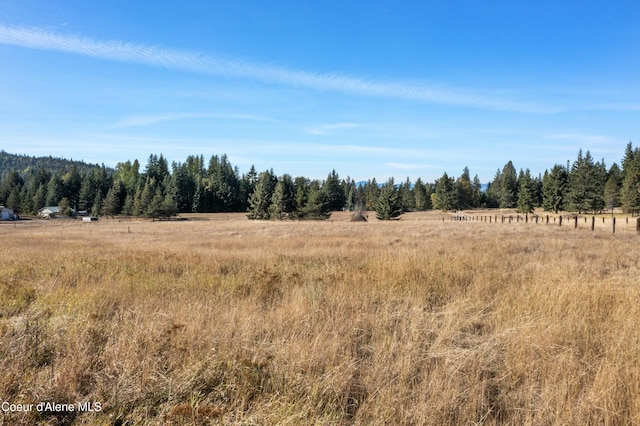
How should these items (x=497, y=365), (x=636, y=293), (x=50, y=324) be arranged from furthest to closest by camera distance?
1. (x=636, y=293)
2. (x=50, y=324)
3. (x=497, y=365)

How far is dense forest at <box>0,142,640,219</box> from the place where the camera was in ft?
229

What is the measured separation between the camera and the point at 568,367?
129 inches

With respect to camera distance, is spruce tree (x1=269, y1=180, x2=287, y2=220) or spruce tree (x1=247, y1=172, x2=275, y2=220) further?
spruce tree (x1=247, y1=172, x2=275, y2=220)

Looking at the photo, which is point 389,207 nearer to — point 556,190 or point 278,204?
point 278,204

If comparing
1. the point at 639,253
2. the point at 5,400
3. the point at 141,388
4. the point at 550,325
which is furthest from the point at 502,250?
the point at 5,400

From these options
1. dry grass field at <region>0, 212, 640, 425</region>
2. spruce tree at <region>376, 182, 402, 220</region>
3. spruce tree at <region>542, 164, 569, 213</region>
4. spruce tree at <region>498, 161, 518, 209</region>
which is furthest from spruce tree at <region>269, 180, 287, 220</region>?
spruce tree at <region>498, 161, 518, 209</region>

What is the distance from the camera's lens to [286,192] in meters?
82.1

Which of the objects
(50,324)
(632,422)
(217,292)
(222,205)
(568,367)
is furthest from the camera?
(222,205)

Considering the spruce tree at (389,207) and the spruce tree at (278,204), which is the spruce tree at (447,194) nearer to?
the spruce tree at (389,207)

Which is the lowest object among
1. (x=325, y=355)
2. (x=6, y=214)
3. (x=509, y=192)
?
(x=6, y=214)

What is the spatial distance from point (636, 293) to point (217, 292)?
269 inches

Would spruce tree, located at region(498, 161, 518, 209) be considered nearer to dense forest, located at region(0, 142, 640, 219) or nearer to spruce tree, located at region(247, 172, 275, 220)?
dense forest, located at region(0, 142, 640, 219)

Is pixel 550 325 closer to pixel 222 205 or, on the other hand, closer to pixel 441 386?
pixel 441 386

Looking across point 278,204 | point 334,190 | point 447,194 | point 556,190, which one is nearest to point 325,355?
point 278,204
